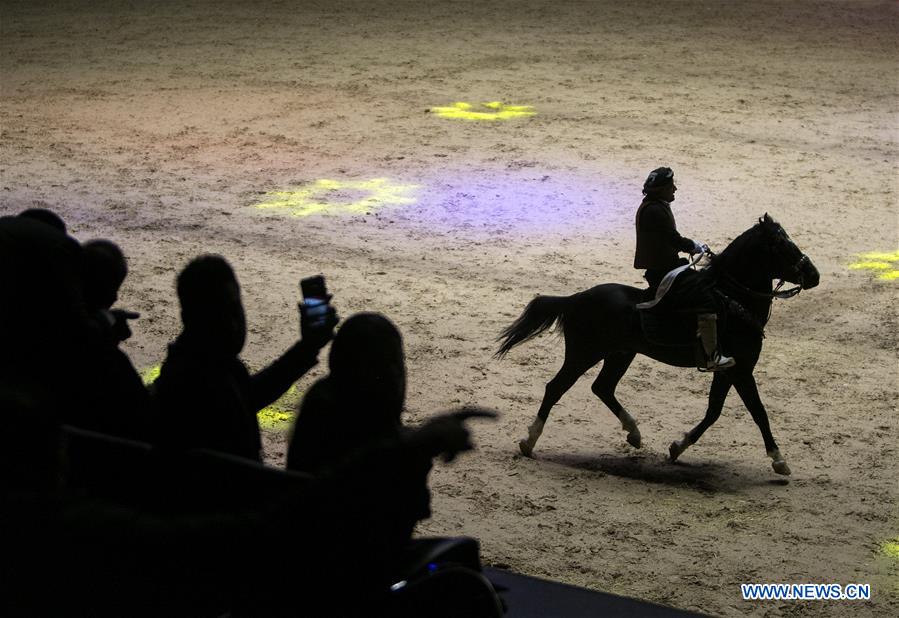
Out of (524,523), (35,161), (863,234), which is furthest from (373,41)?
(524,523)

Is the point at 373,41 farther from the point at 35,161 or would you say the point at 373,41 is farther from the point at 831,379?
the point at 831,379

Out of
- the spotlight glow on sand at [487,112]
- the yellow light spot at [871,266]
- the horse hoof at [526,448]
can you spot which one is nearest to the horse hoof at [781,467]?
the horse hoof at [526,448]

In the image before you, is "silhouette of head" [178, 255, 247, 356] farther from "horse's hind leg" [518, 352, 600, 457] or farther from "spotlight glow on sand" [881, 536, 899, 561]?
"spotlight glow on sand" [881, 536, 899, 561]

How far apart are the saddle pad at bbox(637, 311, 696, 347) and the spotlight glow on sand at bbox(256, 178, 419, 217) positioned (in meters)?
5.59

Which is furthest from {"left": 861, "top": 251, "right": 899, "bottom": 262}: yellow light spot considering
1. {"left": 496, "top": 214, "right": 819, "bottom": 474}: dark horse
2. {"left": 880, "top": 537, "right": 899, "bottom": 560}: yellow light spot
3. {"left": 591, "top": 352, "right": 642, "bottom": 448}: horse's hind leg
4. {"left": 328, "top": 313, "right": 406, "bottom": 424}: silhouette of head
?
{"left": 328, "top": 313, "right": 406, "bottom": 424}: silhouette of head

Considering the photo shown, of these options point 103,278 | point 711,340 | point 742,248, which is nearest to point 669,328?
point 711,340

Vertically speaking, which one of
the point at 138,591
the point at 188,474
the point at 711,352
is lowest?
the point at 711,352

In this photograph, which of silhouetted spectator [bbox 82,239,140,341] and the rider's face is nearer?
silhouetted spectator [bbox 82,239,140,341]

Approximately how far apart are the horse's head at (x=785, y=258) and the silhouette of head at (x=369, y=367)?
404 cm

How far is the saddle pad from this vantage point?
741cm

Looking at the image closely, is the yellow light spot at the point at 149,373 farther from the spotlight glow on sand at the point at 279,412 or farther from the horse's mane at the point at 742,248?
the horse's mane at the point at 742,248

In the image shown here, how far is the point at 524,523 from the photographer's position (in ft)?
22.5

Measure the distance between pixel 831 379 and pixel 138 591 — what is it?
6542 mm

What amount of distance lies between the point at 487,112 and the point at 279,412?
28.9 feet
